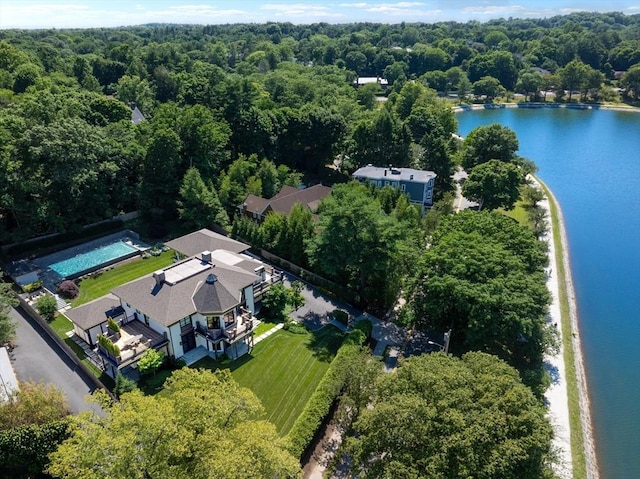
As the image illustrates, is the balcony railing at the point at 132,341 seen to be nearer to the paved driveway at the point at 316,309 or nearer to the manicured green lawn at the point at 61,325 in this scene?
the manicured green lawn at the point at 61,325

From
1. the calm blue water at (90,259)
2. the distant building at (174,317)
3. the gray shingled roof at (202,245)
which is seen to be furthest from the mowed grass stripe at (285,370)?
the calm blue water at (90,259)

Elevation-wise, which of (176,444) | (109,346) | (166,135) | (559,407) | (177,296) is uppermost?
(166,135)

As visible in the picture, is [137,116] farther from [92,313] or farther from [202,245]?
→ [92,313]

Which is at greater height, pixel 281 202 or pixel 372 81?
pixel 372 81

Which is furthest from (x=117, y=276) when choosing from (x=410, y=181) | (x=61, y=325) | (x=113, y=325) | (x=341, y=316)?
(x=410, y=181)

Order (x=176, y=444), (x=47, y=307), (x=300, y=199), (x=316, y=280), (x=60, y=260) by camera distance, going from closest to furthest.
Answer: (x=176, y=444) → (x=47, y=307) → (x=316, y=280) → (x=60, y=260) → (x=300, y=199)

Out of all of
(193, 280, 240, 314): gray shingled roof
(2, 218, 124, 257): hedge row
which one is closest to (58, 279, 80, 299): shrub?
(2, 218, 124, 257): hedge row
